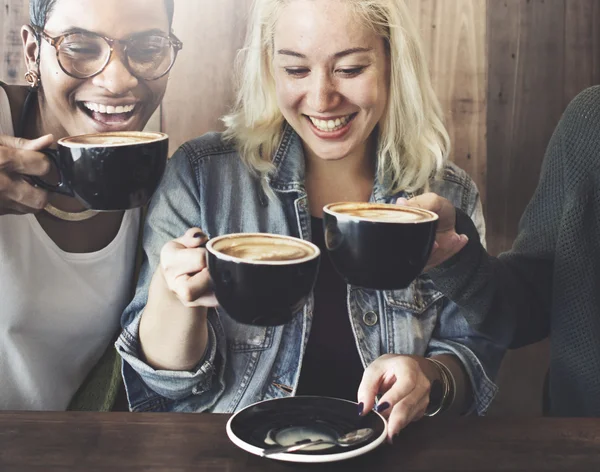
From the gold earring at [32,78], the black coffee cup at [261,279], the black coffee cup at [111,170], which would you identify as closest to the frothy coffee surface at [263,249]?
the black coffee cup at [261,279]

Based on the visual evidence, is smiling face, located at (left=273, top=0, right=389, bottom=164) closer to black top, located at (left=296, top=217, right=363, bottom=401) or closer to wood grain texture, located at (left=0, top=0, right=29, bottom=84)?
black top, located at (left=296, top=217, right=363, bottom=401)

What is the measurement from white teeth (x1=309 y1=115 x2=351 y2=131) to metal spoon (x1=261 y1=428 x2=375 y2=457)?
0.47 m

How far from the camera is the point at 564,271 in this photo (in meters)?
1.15

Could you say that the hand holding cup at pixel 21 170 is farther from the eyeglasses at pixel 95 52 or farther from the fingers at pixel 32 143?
the eyeglasses at pixel 95 52

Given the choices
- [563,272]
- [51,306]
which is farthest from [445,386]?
[51,306]

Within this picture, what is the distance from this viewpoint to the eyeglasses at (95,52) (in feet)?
3.26

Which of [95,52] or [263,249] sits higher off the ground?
[95,52]

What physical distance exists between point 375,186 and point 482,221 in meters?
0.20

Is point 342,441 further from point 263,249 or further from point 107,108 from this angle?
point 107,108

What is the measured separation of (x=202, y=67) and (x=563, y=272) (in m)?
0.68

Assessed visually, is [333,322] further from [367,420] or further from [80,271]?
[80,271]

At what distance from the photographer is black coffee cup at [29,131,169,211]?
0.77m

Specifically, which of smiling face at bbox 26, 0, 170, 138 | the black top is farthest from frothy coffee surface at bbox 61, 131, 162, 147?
the black top

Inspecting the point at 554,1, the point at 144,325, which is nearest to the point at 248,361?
the point at 144,325
